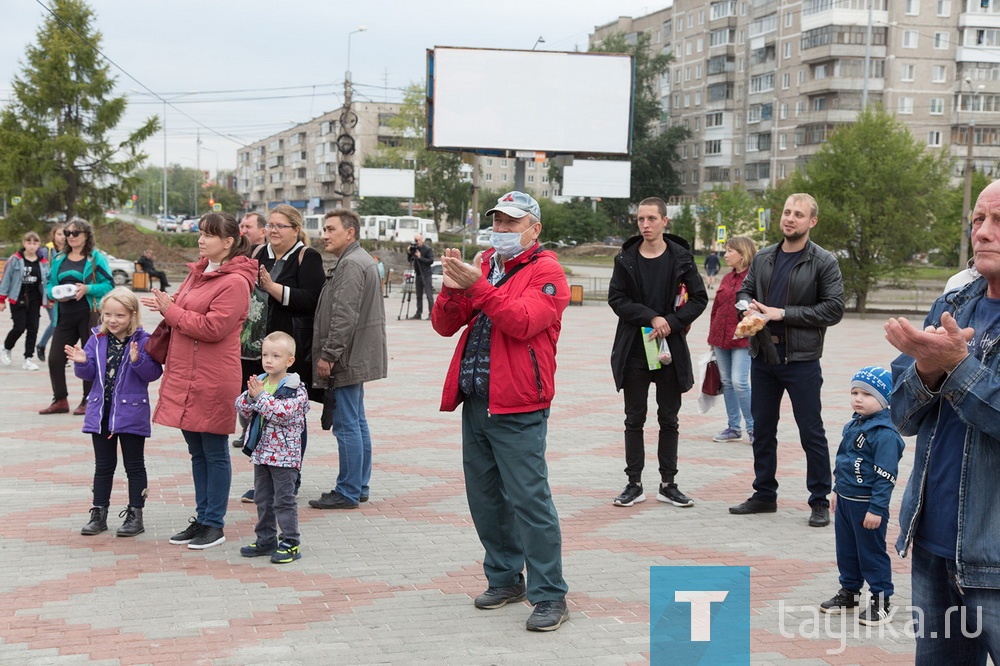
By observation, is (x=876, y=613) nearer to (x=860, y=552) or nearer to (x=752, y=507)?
(x=860, y=552)

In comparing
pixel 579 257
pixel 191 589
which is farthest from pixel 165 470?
pixel 579 257

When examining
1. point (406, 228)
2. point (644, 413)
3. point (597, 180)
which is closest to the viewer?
point (644, 413)

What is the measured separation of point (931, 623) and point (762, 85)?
80.5 meters

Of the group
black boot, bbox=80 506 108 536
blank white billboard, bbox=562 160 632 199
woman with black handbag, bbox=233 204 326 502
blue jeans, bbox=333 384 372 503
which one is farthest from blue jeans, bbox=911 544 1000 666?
blank white billboard, bbox=562 160 632 199

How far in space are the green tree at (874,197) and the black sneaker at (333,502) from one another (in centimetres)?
2515

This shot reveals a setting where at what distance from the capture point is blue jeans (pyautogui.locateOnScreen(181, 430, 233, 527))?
19.7 ft

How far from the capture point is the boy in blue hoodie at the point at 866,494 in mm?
4840

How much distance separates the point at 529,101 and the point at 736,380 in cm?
2526

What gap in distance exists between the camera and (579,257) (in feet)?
217

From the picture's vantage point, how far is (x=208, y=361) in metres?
5.90

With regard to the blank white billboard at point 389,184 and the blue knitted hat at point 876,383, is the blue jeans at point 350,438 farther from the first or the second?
the blank white billboard at point 389,184

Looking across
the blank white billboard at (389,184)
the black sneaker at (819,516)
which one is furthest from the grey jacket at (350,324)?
the blank white billboard at (389,184)

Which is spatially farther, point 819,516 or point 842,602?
point 819,516

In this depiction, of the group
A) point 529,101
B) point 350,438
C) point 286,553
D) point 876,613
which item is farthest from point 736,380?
point 529,101
